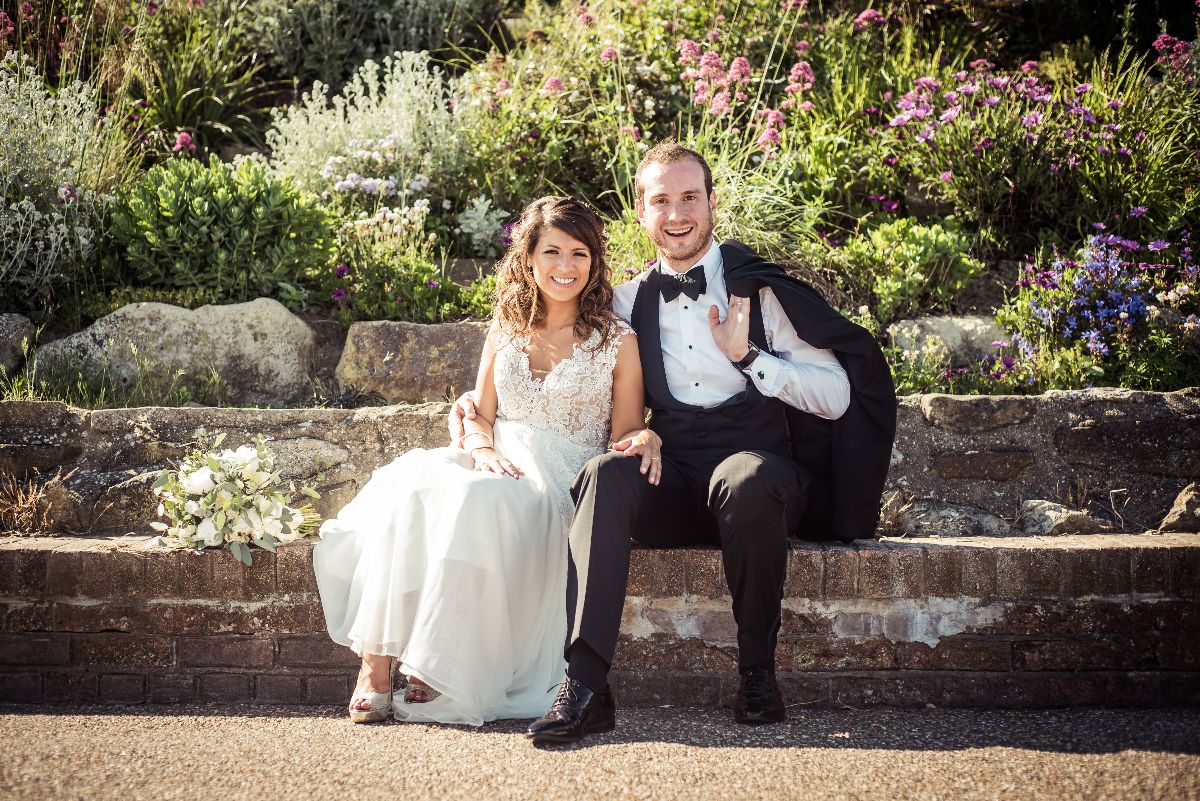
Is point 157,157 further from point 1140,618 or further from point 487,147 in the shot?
point 1140,618

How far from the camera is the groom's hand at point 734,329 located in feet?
10.3

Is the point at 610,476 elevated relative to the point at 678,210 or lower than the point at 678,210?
lower

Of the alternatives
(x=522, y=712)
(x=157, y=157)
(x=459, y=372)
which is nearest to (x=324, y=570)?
(x=522, y=712)

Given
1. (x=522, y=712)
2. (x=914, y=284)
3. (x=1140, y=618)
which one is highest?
(x=914, y=284)

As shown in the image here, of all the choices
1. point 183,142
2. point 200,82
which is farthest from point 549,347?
point 200,82

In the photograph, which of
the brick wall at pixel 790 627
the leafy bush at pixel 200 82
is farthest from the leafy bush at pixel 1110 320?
the leafy bush at pixel 200 82

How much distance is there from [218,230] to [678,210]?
7.15 ft

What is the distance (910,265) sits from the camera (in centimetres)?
448

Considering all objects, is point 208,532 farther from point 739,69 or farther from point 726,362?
point 739,69

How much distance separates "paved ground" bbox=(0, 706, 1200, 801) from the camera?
222cm

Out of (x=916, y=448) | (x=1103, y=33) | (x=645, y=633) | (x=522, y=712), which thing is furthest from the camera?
(x=1103, y=33)

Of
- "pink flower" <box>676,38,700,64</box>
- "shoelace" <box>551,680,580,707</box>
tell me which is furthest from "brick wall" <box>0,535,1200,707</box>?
"pink flower" <box>676,38,700,64</box>

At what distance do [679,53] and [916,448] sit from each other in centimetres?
324

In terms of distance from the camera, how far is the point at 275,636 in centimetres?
304
